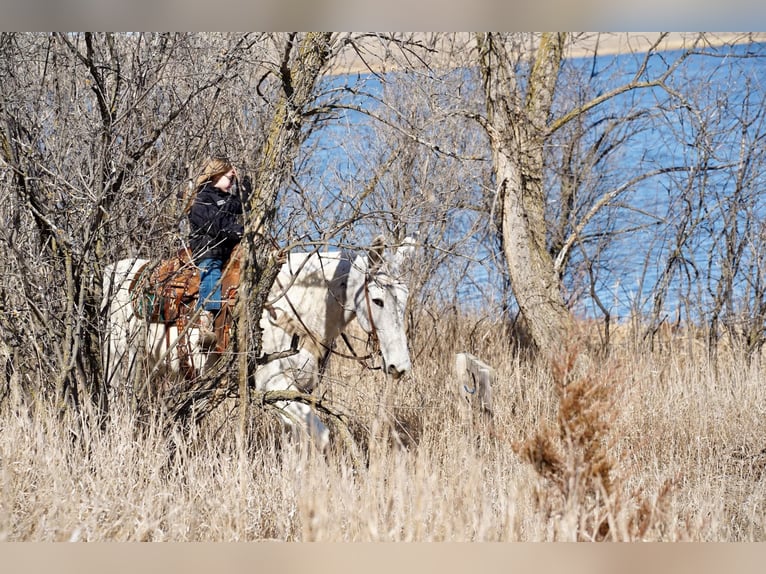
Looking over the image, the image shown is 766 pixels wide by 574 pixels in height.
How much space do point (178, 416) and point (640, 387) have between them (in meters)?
4.16

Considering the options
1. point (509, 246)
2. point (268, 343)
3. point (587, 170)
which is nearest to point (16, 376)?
point (268, 343)

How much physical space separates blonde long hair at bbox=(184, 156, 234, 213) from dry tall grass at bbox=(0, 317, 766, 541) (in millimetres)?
1522

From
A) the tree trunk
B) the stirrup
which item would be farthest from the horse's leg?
the tree trunk

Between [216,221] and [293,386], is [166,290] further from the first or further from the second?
[293,386]

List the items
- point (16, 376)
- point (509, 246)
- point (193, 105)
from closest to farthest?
point (16, 376) < point (193, 105) < point (509, 246)

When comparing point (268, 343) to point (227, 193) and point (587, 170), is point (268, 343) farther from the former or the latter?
point (587, 170)

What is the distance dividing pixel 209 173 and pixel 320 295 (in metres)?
1.37

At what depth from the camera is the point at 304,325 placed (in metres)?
6.10

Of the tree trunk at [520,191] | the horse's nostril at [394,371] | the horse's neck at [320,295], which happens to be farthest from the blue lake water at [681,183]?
the horse's nostril at [394,371]

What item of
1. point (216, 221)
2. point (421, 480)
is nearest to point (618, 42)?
point (216, 221)

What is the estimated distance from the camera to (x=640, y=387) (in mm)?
7094


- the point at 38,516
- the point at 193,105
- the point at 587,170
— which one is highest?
the point at 587,170

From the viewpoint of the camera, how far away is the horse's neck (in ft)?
20.1

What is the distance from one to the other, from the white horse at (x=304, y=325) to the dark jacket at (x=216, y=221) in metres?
0.48
